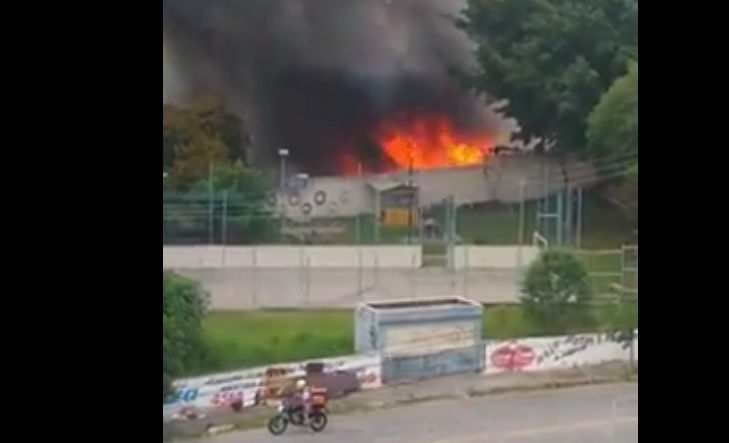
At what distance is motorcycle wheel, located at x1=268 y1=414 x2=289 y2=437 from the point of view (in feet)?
5.37

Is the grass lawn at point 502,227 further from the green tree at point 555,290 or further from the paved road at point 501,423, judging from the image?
the paved road at point 501,423

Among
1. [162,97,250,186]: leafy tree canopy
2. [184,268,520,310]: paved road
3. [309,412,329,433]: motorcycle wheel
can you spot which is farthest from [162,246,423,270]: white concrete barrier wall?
[309,412,329,433]: motorcycle wheel

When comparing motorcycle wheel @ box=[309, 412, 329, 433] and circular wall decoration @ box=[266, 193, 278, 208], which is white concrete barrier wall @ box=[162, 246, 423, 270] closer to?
circular wall decoration @ box=[266, 193, 278, 208]

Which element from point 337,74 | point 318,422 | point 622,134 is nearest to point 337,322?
point 318,422

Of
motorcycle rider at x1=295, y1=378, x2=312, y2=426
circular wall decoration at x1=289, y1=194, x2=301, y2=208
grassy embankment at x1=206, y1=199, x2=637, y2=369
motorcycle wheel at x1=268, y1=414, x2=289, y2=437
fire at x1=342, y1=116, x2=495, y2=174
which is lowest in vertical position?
motorcycle wheel at x1=268, y1=414, x2=289, y2=437

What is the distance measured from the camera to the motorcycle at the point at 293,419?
164 centimetres

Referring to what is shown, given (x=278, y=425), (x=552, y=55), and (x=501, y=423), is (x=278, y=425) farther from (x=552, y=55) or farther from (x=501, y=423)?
(x=552, y=55)

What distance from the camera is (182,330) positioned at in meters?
1.62

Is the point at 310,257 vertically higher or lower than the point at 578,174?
lower

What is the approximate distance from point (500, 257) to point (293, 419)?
42 centimetres

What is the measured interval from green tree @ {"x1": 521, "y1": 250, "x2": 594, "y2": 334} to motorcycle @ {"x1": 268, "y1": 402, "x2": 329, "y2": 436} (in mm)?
374
